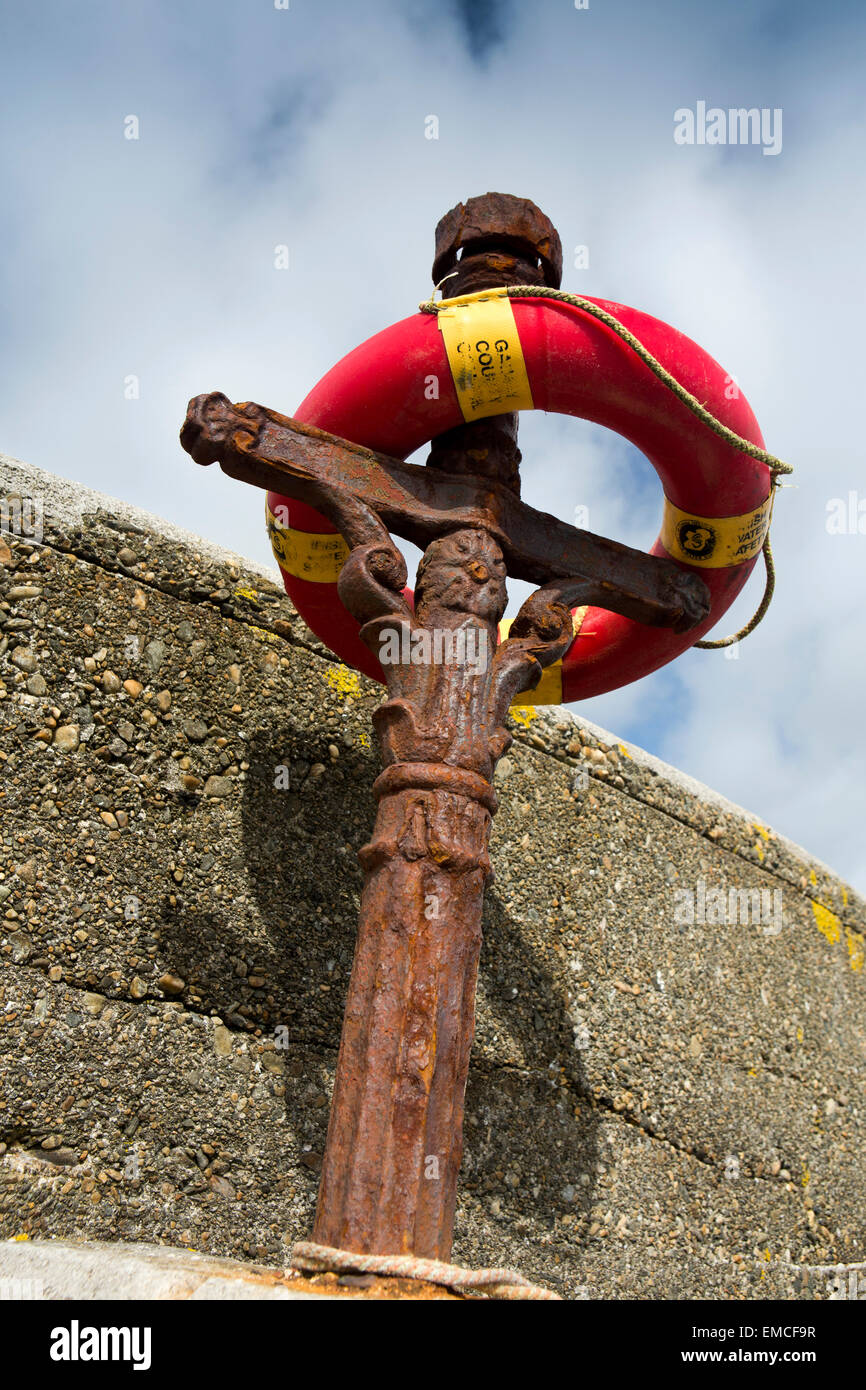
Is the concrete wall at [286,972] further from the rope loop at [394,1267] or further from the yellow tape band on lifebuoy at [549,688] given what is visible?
the rope loop at [394,1267]

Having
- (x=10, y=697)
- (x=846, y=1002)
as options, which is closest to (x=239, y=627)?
(x=10, y=697)

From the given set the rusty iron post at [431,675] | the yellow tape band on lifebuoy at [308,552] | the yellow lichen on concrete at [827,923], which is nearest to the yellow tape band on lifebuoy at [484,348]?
the rusty iron post at [431,675]

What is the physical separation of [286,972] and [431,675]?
112 centimetres

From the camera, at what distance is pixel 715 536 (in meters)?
2.32

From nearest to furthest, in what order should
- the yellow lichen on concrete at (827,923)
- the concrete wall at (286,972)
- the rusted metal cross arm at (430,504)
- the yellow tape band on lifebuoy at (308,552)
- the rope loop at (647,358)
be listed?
the rusted metal cross arm at (430,504), the rope loop at (647,358), the concrete wall at (286,972), the yellow tape band on lifebuoy at (308,552), the yellow lichen on concrete at (827,923)

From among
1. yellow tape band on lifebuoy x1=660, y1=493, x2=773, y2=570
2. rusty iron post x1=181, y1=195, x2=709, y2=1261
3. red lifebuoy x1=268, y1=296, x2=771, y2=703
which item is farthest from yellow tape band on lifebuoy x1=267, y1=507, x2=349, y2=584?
yellow tape band on lifebuoy x1=660, y1=493, x2=773, y2=570

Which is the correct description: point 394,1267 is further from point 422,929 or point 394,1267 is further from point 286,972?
point 286,972

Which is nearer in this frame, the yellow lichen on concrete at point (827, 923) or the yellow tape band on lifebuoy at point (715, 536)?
the yellow tape band on lifebuoy at point (715, 536)

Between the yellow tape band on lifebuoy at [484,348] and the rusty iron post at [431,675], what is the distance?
0.48 ft

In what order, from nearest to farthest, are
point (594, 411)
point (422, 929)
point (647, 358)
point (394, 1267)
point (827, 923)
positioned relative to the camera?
1. point (394, 1267)
2. point (422, 929)
3. point (647, 358)
4. point (594, 411)
5. point (827, 923)

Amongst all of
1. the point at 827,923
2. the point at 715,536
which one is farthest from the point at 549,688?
the point at 827,923

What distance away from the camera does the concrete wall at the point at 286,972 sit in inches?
87.4

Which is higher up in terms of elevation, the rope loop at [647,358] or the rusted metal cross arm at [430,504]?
the rope loop at [647,358]

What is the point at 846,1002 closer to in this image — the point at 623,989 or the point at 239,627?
the point at 623,989
